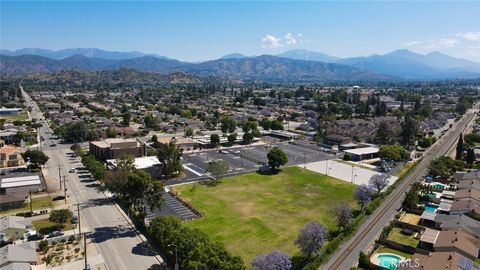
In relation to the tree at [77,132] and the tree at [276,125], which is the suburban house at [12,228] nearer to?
the tree at [77,132]

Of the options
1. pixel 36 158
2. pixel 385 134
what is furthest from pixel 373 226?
pixel 36 158

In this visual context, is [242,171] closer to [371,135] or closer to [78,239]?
[78,239]

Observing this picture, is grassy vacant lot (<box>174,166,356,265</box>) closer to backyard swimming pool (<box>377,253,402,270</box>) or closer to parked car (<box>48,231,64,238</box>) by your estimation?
backyard swimming pool (<box>377,253,402,270</box>)

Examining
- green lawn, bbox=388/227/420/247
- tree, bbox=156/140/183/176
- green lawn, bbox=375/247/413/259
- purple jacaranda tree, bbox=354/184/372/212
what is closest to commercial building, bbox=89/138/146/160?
tree, bbox=156/140/183/176

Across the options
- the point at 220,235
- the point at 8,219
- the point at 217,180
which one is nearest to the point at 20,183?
the point at 8,219

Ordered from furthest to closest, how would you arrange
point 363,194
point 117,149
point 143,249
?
point 117,149 → point 363,194 → point 143,249

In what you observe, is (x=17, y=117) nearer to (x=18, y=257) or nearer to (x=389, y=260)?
(x=18, y=257)
